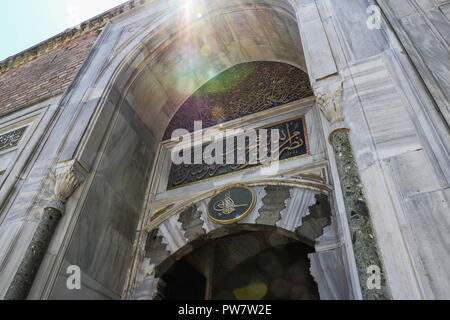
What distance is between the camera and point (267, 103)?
137 inches

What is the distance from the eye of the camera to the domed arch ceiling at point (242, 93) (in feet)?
11.5

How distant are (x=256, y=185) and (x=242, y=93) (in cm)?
142

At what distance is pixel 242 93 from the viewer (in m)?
3.82

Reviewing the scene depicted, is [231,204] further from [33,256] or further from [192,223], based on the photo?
[33,256]

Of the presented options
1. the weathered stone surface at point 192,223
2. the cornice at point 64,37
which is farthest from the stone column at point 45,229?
the cornice at point 64,37

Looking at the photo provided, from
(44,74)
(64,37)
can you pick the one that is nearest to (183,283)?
(44,74)

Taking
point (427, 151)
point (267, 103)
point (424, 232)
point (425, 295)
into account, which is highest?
point (267, 103)

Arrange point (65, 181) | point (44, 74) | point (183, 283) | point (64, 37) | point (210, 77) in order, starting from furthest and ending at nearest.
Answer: point (64, 37), point (44, 74), point (210, 77), point (183, 283), point (65, 181)

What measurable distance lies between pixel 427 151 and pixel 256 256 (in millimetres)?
2751

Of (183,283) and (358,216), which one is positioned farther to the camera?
(183,283)

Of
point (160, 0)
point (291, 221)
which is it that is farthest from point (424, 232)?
point (160, 0)

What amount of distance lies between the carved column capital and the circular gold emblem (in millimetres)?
1094

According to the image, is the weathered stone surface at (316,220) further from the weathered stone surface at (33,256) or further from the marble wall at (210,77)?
the weathered stone surface at (33,256)

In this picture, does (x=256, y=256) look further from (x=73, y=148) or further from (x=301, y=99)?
(x=73, y=148)
